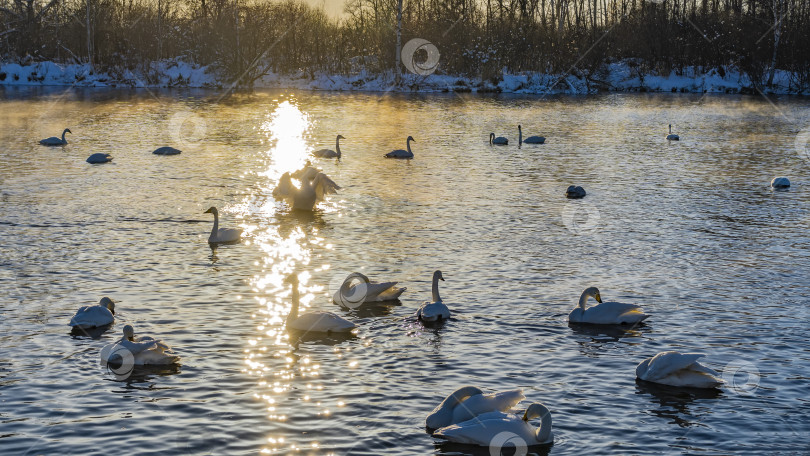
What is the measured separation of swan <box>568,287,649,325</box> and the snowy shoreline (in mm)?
59066

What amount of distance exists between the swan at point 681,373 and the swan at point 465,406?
2134 mm

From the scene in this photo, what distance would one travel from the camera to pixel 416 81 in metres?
73.1

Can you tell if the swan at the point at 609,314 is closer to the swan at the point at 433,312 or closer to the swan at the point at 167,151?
the swan at the point at 433,312

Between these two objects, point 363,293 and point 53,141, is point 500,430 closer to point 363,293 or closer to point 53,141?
point 363,293

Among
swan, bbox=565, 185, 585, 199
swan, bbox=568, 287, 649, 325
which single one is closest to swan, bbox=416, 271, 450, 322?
swan, bbox=568, 287, 649, 325

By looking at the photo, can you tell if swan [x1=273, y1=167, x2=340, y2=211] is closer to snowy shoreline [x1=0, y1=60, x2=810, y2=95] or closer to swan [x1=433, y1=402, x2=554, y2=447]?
swan [x1=433, y1=402, x2=554, y2=447]

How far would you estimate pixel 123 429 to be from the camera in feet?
32.7

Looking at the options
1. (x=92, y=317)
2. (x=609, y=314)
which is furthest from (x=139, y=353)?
(x=609, y=314)

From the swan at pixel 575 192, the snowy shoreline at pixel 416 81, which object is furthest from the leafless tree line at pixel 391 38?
the swan at pixel 575 192

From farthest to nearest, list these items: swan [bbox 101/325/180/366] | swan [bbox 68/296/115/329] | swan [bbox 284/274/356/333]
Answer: swan [bbox 284/274/356/333]
swan [bbox 68/296/115/329]
swan [bbox 101/325/180/366]

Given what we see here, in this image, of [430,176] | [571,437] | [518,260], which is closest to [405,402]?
[571,437]

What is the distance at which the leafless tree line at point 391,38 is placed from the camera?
73.4 metres

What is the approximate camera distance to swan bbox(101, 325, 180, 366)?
38.1ft

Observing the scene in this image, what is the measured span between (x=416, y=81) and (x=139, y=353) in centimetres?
6290
